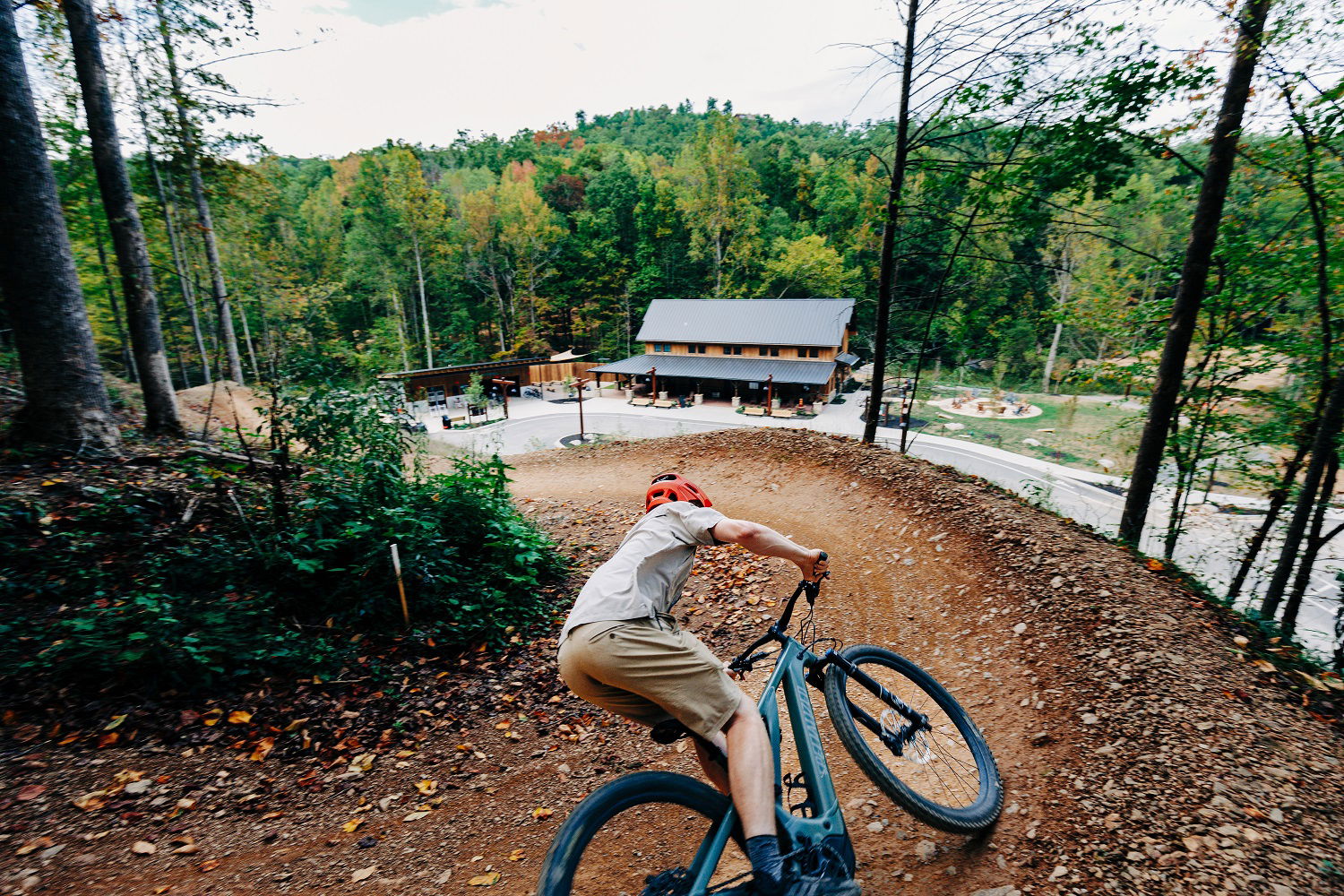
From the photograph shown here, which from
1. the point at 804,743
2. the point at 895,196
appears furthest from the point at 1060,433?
the point at 804,743

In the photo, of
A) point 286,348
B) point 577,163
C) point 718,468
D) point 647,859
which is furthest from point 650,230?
point 647,859

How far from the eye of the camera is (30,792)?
2740 mm

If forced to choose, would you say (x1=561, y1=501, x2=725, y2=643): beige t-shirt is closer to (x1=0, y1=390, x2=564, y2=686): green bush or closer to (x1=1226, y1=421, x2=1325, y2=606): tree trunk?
(x1=0, y1=390, x2=564, y2=686): green bush

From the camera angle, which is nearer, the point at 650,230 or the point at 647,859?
the point at 647,859

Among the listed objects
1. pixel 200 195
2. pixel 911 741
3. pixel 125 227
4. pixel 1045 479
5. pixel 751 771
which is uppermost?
pixel 200 195

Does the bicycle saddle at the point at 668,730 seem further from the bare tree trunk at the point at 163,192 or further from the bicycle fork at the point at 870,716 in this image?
the bare tree trunk at the point at 163,192

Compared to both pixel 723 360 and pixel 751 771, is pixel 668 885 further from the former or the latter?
pixel 723 360

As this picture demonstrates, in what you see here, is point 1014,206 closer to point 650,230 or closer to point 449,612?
point 449,612

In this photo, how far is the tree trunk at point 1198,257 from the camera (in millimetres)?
5278

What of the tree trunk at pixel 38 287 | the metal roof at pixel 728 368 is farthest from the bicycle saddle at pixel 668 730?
the metal roof at pixel 728 368

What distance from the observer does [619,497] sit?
380 inches

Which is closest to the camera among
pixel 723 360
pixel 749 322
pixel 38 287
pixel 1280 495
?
pixel 38 287

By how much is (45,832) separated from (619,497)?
7.43 m

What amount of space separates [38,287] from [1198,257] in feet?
39.2
